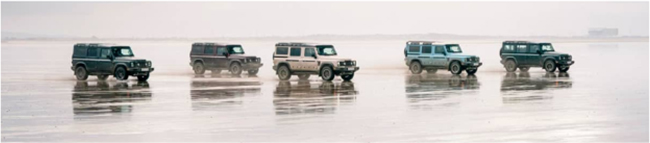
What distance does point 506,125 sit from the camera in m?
20.7

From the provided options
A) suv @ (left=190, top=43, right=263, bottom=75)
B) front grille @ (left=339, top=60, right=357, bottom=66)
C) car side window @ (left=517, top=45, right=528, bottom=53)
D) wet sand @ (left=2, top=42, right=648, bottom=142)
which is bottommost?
wet sand @ (left=2, top=42, right=648, bottom=142)

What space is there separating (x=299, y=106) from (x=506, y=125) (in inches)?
259

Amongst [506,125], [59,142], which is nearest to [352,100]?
[506,125]

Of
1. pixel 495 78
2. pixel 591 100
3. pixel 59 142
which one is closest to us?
pixel 59 142

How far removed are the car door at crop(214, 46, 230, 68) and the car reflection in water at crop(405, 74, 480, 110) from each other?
8.38 m

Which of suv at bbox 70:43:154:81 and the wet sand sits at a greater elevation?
suv at bbox 70:43:154:81

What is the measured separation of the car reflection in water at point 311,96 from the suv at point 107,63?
18.3 feet

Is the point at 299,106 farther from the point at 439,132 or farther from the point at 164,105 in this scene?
the point at 439,132

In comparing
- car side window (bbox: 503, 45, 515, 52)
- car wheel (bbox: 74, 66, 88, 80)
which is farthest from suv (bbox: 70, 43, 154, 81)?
car side window (bbox: 503, 45, 515, 52)

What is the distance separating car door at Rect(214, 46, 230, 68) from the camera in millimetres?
45688

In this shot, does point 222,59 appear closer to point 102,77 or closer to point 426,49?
point 102,77

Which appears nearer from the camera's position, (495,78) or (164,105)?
(164,105)

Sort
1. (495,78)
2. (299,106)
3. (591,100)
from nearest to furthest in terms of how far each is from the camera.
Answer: (299,106)
(591,100)
(495,78)

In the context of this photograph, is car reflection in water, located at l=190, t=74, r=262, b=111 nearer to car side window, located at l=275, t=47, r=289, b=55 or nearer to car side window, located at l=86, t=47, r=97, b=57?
car side window, located at l=275, t=47, r=289, b=55
